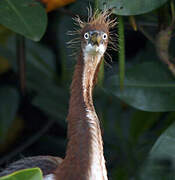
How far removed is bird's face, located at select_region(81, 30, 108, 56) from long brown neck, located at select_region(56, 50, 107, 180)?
0.03 metres

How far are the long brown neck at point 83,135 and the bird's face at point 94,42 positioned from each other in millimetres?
30

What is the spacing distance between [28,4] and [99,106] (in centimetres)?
81

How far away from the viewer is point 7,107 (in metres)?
2.55

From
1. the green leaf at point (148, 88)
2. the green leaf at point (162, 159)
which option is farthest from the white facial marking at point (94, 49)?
the green leaf at point (162, 159)

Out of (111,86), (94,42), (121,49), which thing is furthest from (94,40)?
(111,86)

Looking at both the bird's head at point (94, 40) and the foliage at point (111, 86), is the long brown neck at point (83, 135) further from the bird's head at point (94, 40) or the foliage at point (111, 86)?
the foliage at point (111, 86)

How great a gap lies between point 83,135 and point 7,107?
1010 millimetres

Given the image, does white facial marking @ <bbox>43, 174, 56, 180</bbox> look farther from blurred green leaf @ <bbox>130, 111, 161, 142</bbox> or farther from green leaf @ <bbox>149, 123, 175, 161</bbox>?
blurred green leaf @ <bbox>130, 111, 161, 142</bbox>

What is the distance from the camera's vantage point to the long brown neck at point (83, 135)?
159cm

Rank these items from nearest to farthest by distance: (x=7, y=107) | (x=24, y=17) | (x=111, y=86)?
(x=24, y=17) → (x=111, y=86) → (x=7, y=107)

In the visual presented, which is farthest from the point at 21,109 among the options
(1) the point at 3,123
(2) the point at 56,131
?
(1) the point at 3,123

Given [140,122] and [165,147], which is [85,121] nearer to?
[165,147]

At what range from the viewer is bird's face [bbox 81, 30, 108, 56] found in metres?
1.58

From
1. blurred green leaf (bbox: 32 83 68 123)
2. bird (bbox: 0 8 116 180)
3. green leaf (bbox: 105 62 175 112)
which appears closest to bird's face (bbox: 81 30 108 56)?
bird (bbox: 0 8 116 180)
